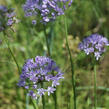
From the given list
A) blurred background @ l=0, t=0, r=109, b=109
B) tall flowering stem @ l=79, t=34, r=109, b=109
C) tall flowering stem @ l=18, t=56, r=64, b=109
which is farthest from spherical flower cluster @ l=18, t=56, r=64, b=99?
blurred background @ l=0, t=0, r=109, b=109

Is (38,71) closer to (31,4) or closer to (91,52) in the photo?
(91,52)

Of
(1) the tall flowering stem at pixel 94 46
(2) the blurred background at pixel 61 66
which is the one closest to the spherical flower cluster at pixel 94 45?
(1) the tall flowering stem at pixel 94 46

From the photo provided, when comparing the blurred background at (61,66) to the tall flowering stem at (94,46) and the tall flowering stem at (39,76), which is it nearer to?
the tall flowering stem at (94,46)

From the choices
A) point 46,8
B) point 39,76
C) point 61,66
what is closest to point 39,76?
point 39,76

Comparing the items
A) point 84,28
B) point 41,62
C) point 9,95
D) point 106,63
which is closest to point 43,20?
point 41,62

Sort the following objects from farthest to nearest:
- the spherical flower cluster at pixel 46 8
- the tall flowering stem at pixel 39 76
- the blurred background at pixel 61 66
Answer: the blurred background at pixel 61 66 < the spherical flower cluster at pixel 46 8 < the tall flowering stem at pixel 39 76

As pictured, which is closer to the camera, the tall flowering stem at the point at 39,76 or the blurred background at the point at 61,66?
the tall flowering stem at the point at 39,76

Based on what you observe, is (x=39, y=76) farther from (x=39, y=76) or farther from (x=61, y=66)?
(x=61, y=66)
